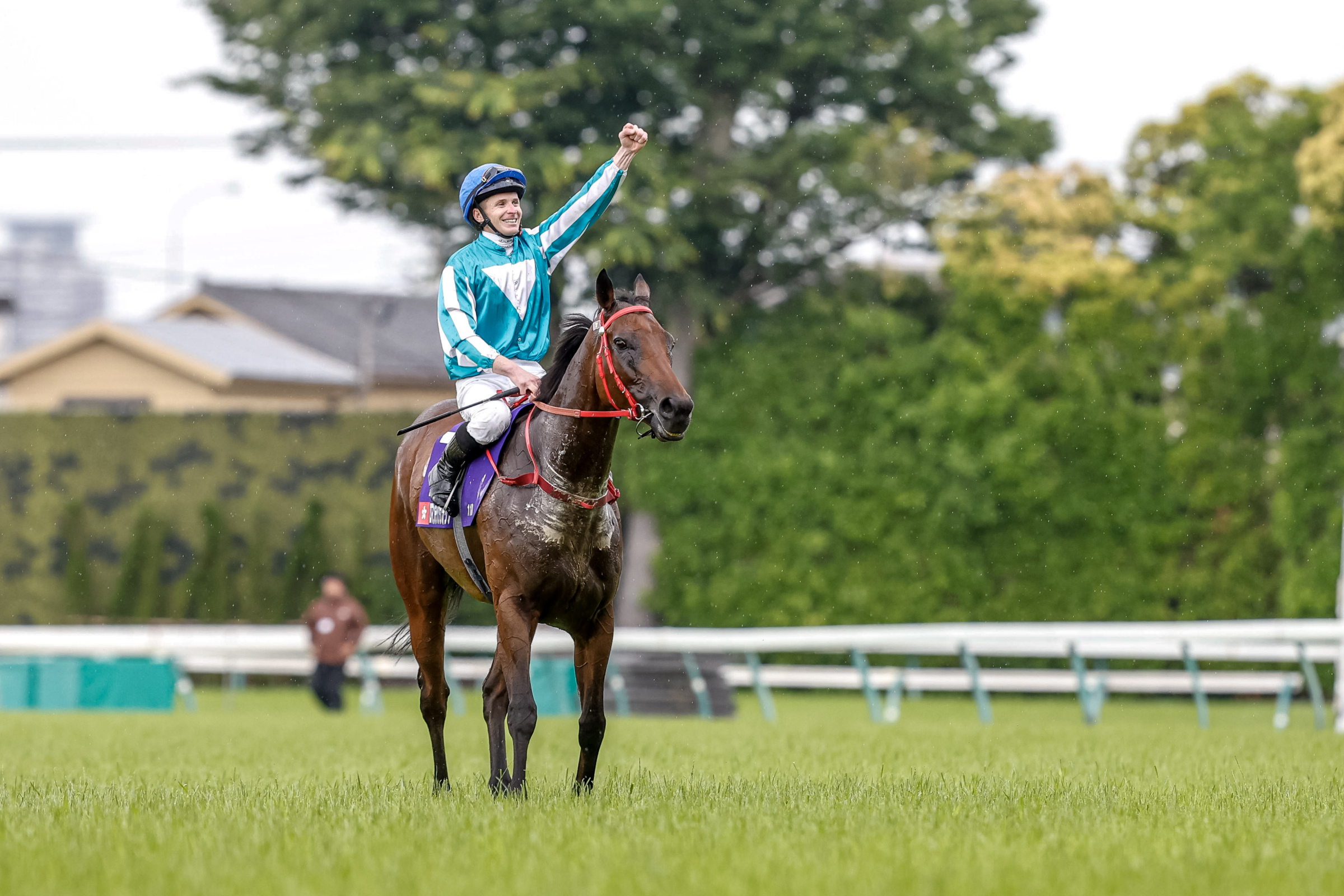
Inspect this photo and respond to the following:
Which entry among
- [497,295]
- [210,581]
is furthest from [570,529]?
[210,581]

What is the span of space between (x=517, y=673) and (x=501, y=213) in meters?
1.96

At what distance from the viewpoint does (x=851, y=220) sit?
22.6m

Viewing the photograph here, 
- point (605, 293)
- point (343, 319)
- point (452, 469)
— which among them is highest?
point (343, 319)

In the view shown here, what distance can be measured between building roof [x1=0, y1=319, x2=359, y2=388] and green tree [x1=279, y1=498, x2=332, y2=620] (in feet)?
28.9

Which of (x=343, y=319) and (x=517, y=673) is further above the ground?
(x=343, y=319)

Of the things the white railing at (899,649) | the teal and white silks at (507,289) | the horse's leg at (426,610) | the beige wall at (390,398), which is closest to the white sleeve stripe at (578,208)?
the teal and white silks at (507,289)

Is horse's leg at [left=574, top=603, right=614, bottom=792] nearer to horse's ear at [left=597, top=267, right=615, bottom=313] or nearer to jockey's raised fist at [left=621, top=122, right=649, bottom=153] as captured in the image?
horse's ear at [left=597, top=267, right=615, bottom=313]

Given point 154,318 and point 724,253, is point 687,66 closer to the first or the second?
point 724,253

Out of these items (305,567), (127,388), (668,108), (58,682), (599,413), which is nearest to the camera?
(599,413)

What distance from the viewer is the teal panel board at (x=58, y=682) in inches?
760

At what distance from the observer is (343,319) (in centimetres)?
4631

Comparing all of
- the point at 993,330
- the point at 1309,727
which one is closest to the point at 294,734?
the point at 1309,727

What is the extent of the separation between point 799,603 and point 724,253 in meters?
4.73

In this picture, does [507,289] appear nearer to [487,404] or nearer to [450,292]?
[450,292]
